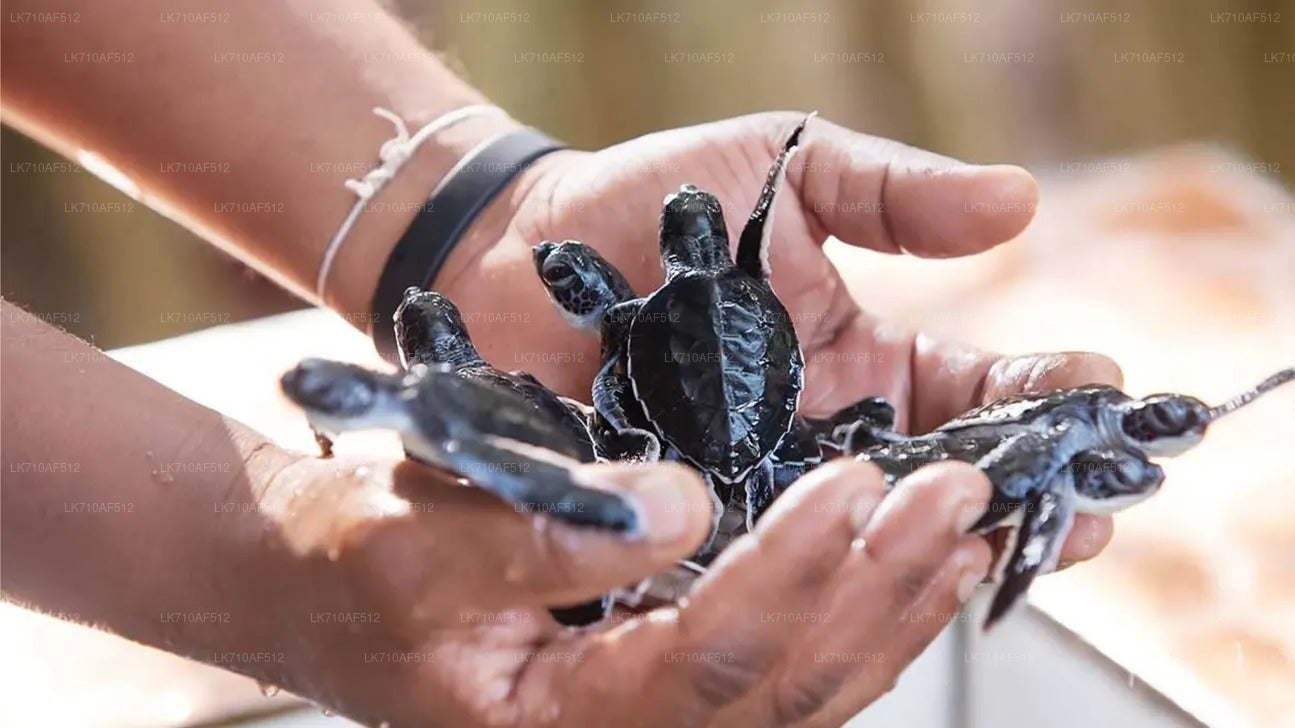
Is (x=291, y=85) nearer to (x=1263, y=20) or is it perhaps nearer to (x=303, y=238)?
(x=303, y=238)

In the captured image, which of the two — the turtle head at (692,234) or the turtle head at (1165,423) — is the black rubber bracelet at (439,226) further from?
the turtle head at (1165,423)

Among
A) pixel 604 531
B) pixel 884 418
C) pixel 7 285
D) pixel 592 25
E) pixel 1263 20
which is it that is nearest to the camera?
pixel 604 531

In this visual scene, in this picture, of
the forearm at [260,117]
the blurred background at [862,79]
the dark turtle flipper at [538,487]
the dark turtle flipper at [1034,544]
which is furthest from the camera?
the blurred background at [862,79]

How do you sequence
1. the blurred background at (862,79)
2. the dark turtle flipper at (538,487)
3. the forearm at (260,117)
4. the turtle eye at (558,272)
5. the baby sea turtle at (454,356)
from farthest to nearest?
1. the blurred background at (862,79)
2. the forearm at (260,117)
3. the turtle eye at (558,272)
4. the baby sea turtle at (454,356)
5. the dark turtle flipper at (538,487)

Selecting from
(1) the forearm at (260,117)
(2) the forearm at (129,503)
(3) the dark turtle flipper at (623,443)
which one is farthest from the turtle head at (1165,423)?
(1) the forearm at (260,117)

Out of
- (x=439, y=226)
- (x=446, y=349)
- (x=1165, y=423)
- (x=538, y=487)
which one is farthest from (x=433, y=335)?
(x=1165, y=423)

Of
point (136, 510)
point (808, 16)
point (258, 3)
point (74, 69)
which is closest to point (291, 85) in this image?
point (258, 3)

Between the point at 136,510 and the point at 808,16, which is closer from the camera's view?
the point at 136,510
